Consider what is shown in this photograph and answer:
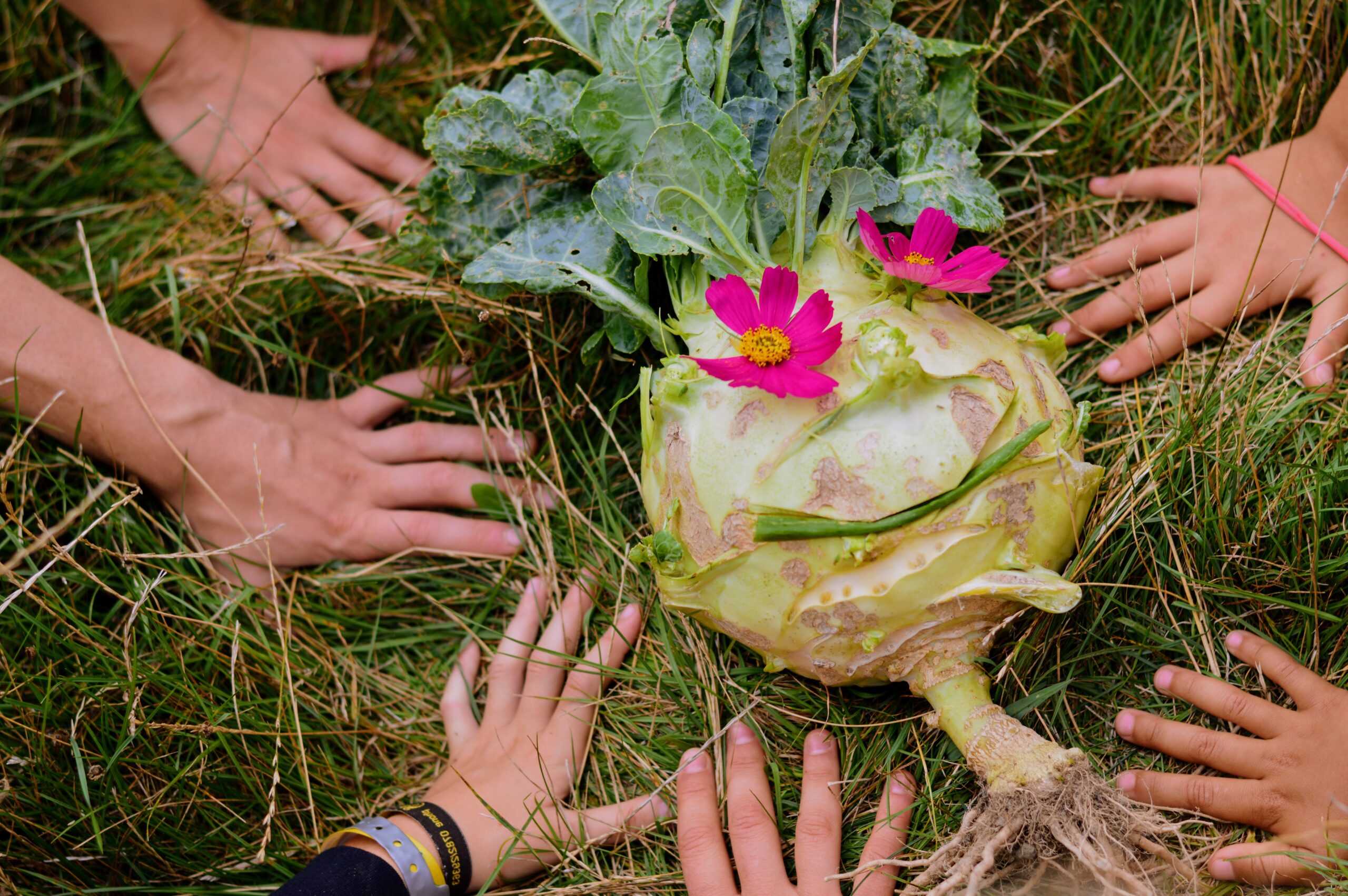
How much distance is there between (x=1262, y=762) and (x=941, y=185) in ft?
4.53

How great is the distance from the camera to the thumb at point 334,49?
2.96 m

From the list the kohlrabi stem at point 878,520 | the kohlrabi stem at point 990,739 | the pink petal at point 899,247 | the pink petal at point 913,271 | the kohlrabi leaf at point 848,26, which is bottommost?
the kohlrabi stem at point 990,739

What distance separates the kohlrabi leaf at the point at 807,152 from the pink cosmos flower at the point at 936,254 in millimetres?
113

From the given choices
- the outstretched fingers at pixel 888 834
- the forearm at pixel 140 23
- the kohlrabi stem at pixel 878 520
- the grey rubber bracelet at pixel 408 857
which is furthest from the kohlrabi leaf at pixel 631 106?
the forearm at pixel 140 23

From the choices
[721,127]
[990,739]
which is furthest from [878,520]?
[721,127]

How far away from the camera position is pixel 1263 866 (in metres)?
1.80

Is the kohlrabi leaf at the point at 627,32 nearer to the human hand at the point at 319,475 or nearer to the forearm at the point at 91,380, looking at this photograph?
the human hand at the point at 319,475

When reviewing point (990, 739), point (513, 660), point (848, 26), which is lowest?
point (513, 660)

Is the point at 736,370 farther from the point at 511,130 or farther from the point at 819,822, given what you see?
the point at 819,822

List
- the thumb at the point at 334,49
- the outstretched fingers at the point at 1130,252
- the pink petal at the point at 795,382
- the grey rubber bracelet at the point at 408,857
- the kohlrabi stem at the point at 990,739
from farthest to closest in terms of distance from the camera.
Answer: the thumb at the point at 334,49 < the outstretched fingers at the point at 1130,252 < the grey rubber bracelet at the point at 408,857 < the kohlrabi stem at the point at 990,739 < the pink petal at the point at 795,382

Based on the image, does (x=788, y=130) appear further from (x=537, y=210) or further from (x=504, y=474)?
(x=504, y=474)

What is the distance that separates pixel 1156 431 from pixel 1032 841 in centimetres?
105

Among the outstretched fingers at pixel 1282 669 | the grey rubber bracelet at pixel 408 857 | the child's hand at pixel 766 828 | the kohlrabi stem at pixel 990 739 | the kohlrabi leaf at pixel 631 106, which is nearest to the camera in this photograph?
the kohlrabi stem at pixel 990 739

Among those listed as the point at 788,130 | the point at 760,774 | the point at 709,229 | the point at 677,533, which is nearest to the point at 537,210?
the point at 709,229
